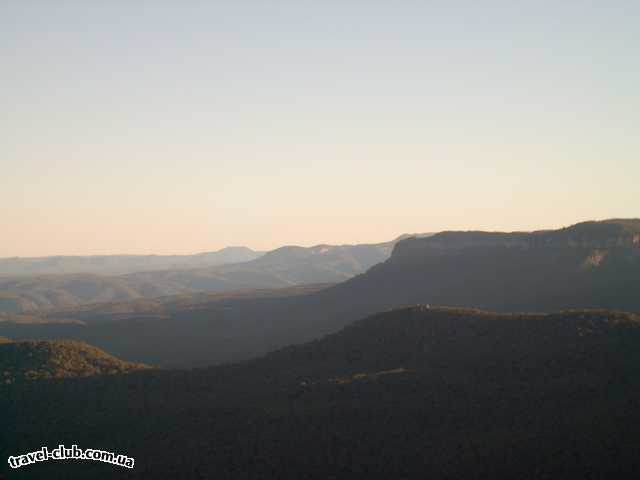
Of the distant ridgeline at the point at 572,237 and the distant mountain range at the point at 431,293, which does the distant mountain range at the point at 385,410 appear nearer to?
the distant mountain range at the point at 431,293

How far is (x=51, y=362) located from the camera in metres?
53.2

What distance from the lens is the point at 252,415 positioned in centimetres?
4006

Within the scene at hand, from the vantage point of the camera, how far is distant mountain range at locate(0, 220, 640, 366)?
296 feet

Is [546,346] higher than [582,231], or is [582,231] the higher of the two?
[582,231]

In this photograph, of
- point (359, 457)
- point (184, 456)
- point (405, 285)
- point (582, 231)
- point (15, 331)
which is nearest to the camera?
point (359, 457)

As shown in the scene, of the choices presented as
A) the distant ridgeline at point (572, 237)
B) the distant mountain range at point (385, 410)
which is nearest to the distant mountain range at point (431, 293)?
the distant ridgeline at point (572, 237)

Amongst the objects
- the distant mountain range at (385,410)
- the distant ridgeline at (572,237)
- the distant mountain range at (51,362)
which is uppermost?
the distant ridgeline at (572,237)

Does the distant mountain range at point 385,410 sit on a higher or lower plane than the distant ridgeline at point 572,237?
lower

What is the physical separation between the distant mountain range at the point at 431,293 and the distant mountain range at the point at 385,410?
34.2 metres

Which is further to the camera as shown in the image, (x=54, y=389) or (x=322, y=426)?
(x=54, y=389)

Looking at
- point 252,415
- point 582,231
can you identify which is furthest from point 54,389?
point 582,231

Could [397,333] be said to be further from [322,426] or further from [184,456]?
[184,456]

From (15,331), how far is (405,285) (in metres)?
81.0

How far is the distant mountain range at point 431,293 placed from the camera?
90.2m
